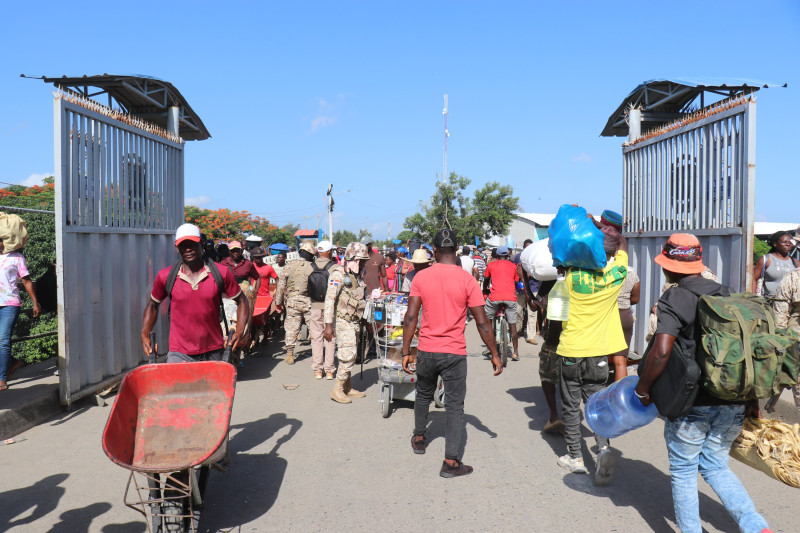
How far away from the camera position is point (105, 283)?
7398mm

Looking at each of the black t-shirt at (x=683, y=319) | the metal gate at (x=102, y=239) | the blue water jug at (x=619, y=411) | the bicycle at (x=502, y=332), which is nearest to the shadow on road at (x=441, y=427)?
the blue water jug at (x=619, y=411)

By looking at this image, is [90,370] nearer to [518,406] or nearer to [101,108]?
[101,108]

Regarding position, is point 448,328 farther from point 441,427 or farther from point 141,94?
point 141,94

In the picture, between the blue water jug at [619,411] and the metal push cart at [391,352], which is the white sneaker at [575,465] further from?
the metal push cart at [391,352]

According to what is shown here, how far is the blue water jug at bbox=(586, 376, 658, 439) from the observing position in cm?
387

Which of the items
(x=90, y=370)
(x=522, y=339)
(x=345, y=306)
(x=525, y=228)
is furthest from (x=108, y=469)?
(x=525, y=228)

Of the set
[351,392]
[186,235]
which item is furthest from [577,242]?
[351,392]

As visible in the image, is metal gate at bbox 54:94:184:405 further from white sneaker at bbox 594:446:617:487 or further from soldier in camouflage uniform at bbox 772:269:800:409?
soldier in camouflage uniform at bbox 772:269:800:409

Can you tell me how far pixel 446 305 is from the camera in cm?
521

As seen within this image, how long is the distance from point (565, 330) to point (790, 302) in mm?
3019

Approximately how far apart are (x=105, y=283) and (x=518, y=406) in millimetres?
5338

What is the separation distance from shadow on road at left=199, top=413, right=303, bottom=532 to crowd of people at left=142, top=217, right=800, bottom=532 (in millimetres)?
1030

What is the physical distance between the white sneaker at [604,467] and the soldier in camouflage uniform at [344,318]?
3544 mm

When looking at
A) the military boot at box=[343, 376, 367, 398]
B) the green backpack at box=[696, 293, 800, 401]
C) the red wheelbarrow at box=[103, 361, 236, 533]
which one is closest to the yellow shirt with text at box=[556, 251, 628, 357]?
the green backpack at box=[696, 293, 800, 401]
